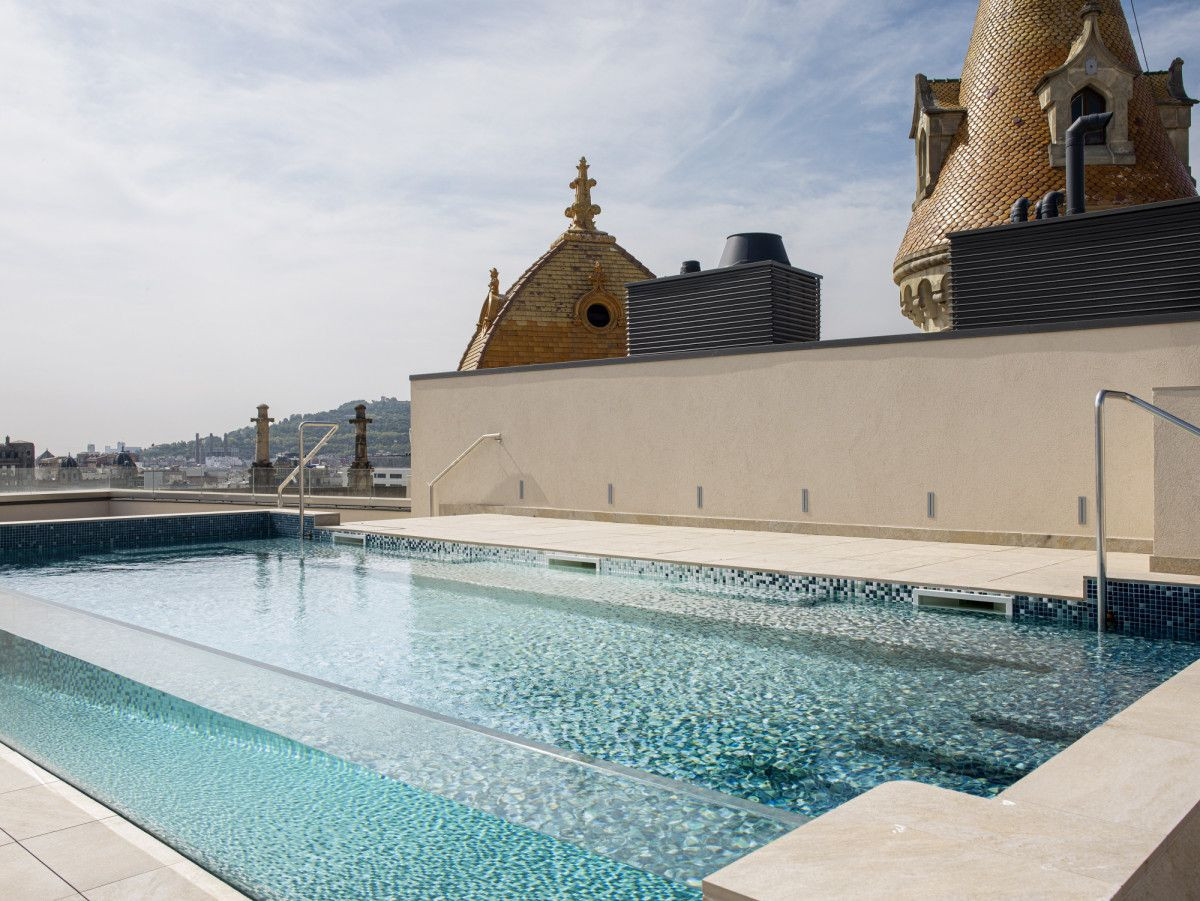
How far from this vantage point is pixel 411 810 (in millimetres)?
2850

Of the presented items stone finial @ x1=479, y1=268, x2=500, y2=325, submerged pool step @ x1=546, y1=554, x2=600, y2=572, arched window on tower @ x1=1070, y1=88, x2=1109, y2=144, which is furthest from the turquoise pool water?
stone finial @ x1=479, y1=268, x2=500, y2=325

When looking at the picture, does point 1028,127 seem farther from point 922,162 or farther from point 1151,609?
point 1151,609

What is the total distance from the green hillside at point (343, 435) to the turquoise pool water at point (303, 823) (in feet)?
35.9

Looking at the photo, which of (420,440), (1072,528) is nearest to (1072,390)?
(1072,528)

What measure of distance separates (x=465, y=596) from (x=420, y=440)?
8.46 meters

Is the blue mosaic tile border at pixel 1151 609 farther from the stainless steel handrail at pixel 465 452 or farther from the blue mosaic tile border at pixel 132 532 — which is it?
the blue mosaic tile border at pixel 132 532

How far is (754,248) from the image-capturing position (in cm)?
1495

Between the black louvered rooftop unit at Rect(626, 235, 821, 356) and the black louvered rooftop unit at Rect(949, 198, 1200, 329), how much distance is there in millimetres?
2881

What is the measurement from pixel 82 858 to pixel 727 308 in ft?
40.0

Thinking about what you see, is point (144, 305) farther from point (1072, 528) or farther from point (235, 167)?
point (1072, 528)

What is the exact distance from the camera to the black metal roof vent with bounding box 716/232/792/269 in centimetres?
1492

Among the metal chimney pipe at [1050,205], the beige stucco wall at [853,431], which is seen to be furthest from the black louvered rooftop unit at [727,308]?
the metal chimney pipe at [1050,205]

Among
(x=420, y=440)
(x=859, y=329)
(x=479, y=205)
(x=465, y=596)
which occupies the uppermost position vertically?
(x=479, y=205)

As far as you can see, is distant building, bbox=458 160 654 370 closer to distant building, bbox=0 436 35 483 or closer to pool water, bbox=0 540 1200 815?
pool water, bbox=0 540 1200 815
